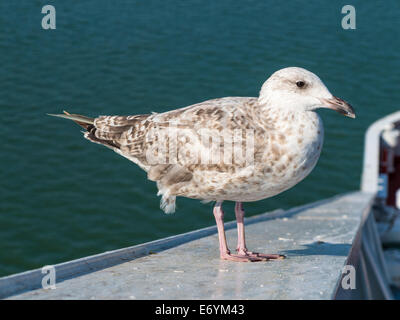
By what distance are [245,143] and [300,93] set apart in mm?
847

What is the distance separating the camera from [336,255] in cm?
868

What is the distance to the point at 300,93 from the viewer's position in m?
7.31

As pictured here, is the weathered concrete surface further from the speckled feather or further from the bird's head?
the bird's head

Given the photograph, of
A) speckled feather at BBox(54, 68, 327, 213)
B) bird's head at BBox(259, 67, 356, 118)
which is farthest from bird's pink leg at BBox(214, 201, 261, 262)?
bird's head at BBox(259, 67, 356, 118)

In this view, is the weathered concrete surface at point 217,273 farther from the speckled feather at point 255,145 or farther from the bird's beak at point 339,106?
the bird's beak at point 339,106

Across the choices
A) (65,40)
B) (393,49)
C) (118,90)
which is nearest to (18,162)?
(118,90)

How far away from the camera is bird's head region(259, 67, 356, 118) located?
7.20m

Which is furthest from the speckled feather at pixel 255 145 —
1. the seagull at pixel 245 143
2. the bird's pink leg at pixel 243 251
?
the bird's pink leg at pixel 243 251

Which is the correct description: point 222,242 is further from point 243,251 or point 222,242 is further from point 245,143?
point 245,143

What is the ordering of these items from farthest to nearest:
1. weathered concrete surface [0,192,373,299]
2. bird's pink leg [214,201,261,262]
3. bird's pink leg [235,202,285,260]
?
bird's pink leg [235,202,285,260]
bird's pink leg [214,201,261,262]
weathered concrete surface [0,192,373,299]

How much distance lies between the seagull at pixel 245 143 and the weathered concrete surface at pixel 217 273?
56 cm

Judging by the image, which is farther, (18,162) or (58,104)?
(58,104)
